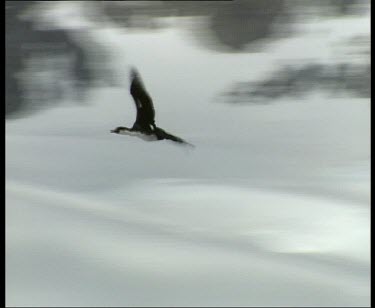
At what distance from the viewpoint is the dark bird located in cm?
189

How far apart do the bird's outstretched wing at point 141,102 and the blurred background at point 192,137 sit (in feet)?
0.06

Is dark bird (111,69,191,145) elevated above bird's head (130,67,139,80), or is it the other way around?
bird's head (130,67,139,80)

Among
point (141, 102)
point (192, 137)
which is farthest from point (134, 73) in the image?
point (192, 137)

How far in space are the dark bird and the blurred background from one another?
2 cm

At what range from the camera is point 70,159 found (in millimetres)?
1896

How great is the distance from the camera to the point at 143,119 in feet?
6.21

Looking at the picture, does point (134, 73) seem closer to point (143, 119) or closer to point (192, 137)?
point (143, 119)

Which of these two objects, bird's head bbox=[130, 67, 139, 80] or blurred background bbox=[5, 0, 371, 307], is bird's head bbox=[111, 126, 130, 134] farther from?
bird's head bbox=[130, 67, 139, 80]

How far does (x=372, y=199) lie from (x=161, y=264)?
59 cm

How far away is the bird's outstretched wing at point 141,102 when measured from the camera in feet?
6.19

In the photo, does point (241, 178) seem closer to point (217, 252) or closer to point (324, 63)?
point (217, 252)

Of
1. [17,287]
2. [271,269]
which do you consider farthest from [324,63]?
[17,287]

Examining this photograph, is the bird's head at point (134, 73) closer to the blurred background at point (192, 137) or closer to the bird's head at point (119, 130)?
the blurred background at point (192, 137)

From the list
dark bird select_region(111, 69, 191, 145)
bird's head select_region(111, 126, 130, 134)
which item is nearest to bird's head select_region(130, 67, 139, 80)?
dark bird select_region(111, 69, 191, 145)
